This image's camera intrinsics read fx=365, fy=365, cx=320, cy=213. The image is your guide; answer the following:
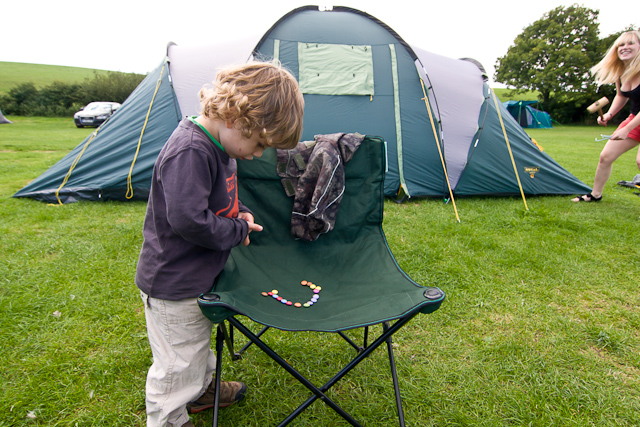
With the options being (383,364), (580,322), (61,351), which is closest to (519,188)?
(580,322)

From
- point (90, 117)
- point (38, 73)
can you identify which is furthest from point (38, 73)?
point (90, 117)

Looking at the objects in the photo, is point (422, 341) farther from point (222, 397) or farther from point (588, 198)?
point (588, 198)

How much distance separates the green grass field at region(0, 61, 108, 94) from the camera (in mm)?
26453

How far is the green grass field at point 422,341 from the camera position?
1.48m

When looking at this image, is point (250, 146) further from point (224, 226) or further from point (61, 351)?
point (61, 351)

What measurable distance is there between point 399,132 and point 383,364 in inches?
109

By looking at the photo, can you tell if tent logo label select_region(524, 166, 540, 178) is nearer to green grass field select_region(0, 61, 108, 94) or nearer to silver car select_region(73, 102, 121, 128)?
silver car select_region(73, 102, 121, 128)

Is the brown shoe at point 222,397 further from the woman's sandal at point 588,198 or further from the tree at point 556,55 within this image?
the tree at point 556,55

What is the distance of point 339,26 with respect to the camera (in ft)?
13.0

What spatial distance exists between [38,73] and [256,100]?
A: 4019 cm

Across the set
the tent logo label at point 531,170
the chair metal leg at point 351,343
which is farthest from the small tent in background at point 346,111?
the chair metal leg at point 351,343

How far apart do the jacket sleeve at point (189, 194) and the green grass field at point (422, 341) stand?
33.9 inches

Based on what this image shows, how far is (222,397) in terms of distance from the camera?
147cm

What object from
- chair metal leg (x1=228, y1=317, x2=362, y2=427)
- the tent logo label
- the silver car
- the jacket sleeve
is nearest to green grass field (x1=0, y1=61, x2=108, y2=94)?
the silver car
